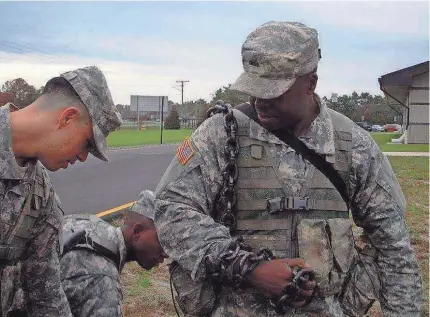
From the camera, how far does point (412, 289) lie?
2.64 m

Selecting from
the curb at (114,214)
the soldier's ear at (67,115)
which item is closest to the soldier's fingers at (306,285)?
the soldier's ear at (67,115)

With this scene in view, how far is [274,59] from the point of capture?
2.41 metres

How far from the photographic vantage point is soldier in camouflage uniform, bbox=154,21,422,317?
2.37 metres

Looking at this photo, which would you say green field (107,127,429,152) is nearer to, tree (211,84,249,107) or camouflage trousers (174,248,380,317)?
tree (211,84,249,107)

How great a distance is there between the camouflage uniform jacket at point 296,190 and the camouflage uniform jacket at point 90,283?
109cm

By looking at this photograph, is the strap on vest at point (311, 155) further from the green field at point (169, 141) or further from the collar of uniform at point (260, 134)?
the green field at point (169, 141)

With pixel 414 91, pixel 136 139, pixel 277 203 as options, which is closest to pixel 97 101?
pixel 277 203

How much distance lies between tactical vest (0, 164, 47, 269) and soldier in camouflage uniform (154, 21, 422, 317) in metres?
0.56

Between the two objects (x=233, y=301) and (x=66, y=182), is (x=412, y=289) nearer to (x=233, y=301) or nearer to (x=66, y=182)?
(x=233, y=301)

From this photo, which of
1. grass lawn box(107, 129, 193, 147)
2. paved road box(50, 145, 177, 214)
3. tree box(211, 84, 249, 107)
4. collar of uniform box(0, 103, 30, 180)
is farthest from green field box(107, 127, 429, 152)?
collar of uniform box(0, 103, 30, 180)

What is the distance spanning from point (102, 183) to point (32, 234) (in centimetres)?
1127

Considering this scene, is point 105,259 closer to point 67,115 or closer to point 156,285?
point 67,115

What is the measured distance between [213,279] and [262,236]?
0.24 metres

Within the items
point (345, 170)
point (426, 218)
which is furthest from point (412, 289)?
point (426, 218)
